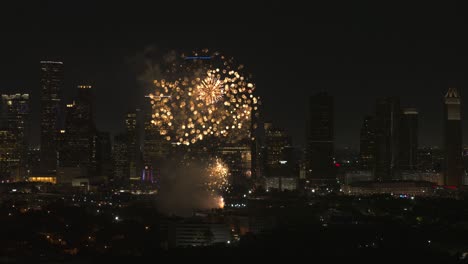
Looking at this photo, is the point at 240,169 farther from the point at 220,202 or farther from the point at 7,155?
the point at 7,155

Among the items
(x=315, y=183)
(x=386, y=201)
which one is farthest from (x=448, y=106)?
(x=386, y=201)

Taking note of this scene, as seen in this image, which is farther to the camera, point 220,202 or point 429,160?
point 429,160

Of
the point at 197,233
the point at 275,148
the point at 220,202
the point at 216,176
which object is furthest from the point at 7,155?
the point at 197,233

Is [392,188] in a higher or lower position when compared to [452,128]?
lower

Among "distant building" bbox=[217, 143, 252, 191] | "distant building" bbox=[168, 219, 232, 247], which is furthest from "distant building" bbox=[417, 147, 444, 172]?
"distant building" bbox=[168, 219, 232, 247]

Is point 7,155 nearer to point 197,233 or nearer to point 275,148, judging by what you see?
point 275,148

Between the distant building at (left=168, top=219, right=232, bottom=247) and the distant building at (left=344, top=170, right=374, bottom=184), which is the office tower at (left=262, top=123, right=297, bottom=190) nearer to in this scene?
the distant building at (left=344, top=170, right=374, bottom=184)

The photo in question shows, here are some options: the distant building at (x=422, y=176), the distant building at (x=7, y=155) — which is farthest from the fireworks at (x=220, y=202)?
the distant building at (x=422, y=176)

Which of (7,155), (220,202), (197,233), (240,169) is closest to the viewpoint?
(197,233)

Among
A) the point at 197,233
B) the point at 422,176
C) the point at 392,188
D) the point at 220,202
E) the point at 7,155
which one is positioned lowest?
the point at 197,233

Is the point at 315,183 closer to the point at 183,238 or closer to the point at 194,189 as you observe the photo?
the point at 194,189

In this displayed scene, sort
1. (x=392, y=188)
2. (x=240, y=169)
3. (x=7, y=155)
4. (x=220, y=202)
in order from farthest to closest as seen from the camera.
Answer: (x=7, y=155)
(x=392, y=188)
(x=240, y=169)
(x=220, y=202)
